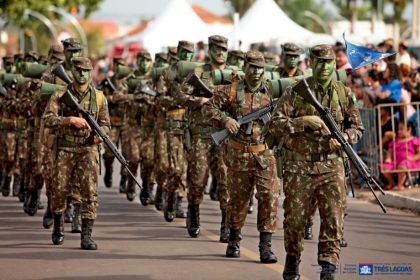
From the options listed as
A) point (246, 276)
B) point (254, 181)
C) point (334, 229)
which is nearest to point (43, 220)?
point (254, 181)

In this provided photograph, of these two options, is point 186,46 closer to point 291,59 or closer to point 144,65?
point 291,59

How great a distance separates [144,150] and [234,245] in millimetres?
6432

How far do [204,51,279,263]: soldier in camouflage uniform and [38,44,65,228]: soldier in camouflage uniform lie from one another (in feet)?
6.71

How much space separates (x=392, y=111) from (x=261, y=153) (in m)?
7.18

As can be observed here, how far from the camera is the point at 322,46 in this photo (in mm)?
10430

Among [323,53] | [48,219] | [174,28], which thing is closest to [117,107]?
[48,219]

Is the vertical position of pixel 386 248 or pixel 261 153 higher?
pixel 261 153

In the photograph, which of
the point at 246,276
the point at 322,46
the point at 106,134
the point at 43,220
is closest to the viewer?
the point at 322,46

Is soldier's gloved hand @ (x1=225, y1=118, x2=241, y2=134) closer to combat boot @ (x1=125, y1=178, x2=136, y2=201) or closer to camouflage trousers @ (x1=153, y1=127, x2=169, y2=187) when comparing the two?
camouflage trousers @ (x1=153, y1=127, x2=169, y2=187)

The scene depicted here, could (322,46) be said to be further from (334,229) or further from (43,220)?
(43,220)

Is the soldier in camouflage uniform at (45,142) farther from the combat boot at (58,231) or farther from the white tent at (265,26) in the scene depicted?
the white tent at (265,26)

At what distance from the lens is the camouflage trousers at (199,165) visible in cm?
1462

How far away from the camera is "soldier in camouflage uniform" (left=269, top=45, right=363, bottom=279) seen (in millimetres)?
10469

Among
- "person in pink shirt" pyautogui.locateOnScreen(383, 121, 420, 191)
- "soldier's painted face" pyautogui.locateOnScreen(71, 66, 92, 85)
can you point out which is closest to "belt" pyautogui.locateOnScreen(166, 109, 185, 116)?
"soldier's painted face" pyautogui.locateOnScreen(71, 66, 92, 85)
